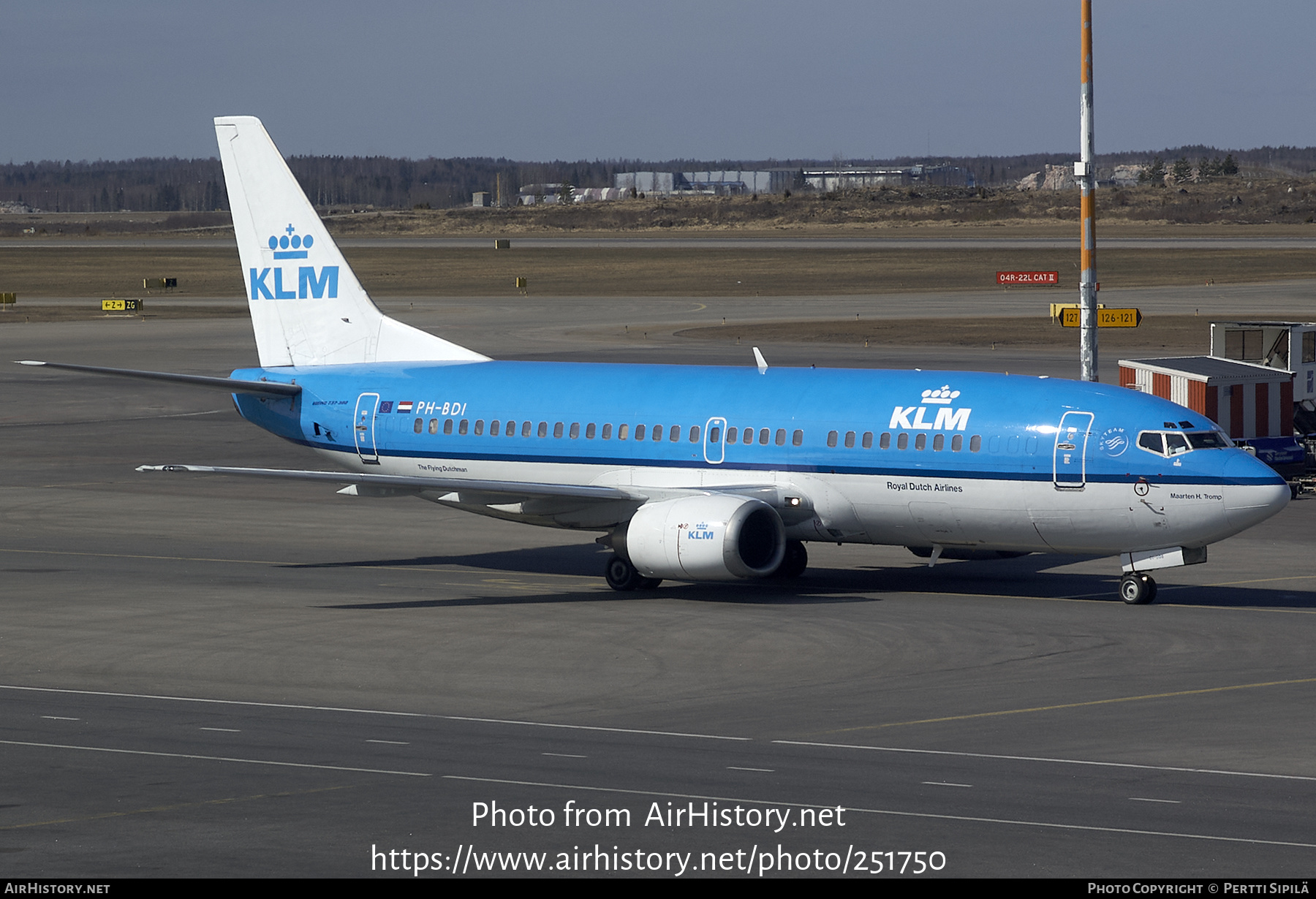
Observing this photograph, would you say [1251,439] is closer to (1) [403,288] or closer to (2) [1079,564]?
(2) [1079,564]

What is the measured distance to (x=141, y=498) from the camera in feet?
164

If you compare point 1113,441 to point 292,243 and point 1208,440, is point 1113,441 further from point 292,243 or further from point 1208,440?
point 292,243

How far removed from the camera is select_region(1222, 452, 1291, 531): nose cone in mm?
31969

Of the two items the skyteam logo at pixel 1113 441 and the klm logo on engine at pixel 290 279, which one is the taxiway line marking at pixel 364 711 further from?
the klm logo on engine at pixel 290 279

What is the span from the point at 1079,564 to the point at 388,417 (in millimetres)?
15757

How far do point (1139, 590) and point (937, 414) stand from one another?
504cm

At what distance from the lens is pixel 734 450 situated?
118 feet

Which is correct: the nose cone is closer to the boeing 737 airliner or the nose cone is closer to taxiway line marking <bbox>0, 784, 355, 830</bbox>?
the boeing 737 airliner

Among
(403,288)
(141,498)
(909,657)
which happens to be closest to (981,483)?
(909,657)

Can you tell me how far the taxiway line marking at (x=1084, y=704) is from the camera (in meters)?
24.7

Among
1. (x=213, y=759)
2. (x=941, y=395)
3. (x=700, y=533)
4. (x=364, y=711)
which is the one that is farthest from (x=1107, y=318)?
(x=213, y=759)

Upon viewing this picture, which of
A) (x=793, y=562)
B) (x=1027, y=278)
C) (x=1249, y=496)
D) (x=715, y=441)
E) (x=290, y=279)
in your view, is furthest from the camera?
(x=1027, y=278)
